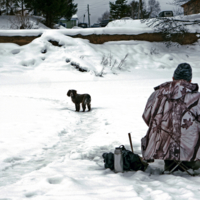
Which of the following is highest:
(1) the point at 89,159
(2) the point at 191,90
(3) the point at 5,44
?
(3) the point at 5,44

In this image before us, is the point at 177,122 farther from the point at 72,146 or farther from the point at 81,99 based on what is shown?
the point at 81,99

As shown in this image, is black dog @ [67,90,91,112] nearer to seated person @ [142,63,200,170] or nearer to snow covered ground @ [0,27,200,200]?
Result: snow covered ground @ [0,27,200,200]

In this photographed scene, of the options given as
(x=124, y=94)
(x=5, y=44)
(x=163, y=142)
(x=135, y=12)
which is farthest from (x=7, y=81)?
(x=135, y=12)

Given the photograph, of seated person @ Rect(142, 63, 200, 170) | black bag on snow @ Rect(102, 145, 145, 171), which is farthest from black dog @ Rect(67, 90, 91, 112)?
seated person @ Rect(142, 63, 200, 170)

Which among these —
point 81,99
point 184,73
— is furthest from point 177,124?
point 81,99

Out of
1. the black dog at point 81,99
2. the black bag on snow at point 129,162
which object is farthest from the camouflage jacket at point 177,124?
the black dog at point 81,99

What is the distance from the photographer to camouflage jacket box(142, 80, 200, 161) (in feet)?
11.0

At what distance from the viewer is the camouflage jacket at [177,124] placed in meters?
3.36

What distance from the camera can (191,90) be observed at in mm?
3418

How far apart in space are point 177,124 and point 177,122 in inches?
1.0

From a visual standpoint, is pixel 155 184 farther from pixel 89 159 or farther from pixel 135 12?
pixel 135 12

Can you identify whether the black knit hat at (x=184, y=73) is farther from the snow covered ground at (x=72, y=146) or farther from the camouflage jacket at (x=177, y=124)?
the snow covered ground at (x=72, y=146)

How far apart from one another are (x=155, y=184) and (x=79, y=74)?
17.2 meters

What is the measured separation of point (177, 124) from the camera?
11.1 feet
